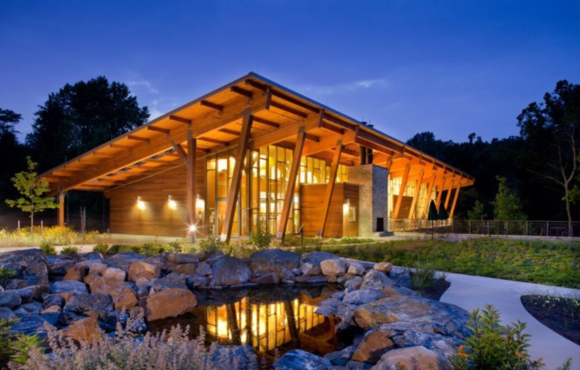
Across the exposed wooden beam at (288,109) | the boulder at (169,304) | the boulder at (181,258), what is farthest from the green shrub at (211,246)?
the exposed wooden beam at (288,109)

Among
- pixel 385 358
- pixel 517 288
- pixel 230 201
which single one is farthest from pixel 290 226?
pixel 385 358

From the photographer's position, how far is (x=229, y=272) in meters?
10.9

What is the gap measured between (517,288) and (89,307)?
871cm

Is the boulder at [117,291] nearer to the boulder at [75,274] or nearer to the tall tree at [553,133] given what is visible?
the boulder at [75,274]

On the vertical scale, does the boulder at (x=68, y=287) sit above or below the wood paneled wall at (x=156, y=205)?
below

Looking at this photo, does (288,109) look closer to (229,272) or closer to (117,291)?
(229,272)

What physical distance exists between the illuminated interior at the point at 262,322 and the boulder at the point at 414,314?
1.09 meters

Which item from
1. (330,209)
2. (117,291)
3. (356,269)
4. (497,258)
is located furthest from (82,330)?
(330,209)

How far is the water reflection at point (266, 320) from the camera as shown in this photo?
6535 mm

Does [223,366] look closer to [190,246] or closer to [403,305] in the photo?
[403,305]

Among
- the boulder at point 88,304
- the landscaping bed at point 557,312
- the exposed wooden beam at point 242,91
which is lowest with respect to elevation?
the boulder at point 88,304

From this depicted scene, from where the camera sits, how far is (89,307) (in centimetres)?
792

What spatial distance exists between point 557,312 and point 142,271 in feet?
29.5

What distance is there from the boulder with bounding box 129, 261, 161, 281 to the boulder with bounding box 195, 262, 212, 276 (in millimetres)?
1094
